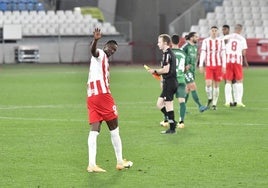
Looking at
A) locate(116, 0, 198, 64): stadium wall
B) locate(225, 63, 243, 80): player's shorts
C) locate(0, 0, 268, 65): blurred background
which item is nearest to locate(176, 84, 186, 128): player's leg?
locate(225, 63, 243, 80): player's shorts

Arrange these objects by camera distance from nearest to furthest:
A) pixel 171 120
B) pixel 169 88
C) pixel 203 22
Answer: pixel 171 120
pixel 169 88
pixel 203 22

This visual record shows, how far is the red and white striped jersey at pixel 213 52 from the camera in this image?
22.8 m

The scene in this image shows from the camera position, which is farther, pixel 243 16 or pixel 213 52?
pixel 243 16

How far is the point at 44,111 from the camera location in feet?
70.0

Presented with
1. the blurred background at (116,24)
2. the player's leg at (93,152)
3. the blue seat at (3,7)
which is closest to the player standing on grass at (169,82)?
the player's leg at (93,152)

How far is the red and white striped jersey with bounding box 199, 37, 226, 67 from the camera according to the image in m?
22.8

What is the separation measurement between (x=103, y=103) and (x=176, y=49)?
5848 mm

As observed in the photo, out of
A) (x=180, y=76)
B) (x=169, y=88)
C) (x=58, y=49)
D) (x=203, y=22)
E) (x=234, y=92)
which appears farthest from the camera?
(x=203, y=22)

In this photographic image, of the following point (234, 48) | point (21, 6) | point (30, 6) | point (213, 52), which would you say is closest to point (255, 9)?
point (30, 6)

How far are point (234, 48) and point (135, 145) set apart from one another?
9.72m

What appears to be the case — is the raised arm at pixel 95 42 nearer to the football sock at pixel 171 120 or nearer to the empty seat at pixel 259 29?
the football sock at pixel 171 120

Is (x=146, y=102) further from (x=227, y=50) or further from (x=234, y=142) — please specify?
(x=234, y=142)

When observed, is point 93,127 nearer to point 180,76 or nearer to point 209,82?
point 180,76

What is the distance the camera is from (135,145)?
15.0 m
